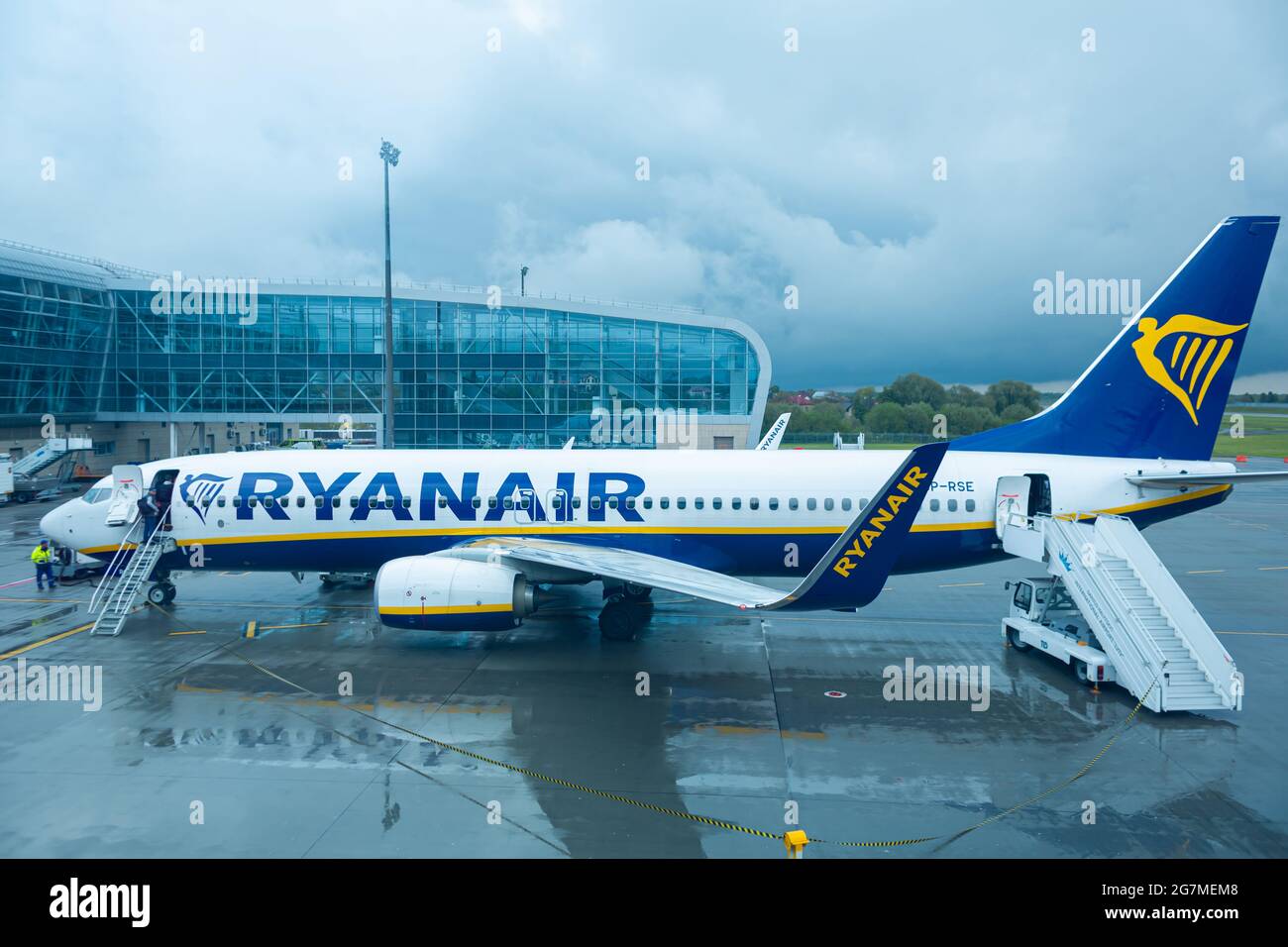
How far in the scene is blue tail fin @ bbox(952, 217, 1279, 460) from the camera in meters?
18.2

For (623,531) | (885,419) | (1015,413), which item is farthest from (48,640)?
(885,419)

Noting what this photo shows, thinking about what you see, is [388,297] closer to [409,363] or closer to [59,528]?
[409,363]

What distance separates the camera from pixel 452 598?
17000 mm

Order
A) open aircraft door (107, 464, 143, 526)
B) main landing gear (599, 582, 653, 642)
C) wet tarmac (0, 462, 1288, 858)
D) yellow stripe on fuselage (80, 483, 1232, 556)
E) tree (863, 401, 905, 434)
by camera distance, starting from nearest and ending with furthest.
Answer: wet tarmac (0, 462, 1288, 858) < main landing gear (599, 582, 653, 642) < yellow stripe on fuselage (80, 483, 1232, 556) < open aircraft door (107, 464, 143, 526) < tree (863, 401, 905, 434)

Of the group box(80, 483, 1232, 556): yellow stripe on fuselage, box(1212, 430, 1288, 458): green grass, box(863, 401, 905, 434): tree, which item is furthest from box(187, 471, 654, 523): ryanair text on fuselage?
box(1212, 430, 1288, 458): green grass

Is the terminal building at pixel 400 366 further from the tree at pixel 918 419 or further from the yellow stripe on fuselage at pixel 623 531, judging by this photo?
the yellow stripe on fuselage at pixel 623 531

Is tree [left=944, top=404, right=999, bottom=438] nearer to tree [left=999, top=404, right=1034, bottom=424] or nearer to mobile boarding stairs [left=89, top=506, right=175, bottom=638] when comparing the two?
tree [left=999, top=404, right=1034, bottom=424]

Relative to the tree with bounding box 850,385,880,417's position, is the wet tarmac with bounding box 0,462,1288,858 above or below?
below

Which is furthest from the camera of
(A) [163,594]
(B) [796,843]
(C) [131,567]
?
(A) [163,594]

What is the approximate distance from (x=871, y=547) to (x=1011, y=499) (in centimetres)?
854

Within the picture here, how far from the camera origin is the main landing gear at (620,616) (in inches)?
744

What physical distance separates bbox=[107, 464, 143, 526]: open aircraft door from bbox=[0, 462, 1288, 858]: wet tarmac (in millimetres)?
2757

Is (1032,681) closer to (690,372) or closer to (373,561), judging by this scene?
(373,561)

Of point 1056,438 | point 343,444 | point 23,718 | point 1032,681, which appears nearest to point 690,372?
point 343,444
